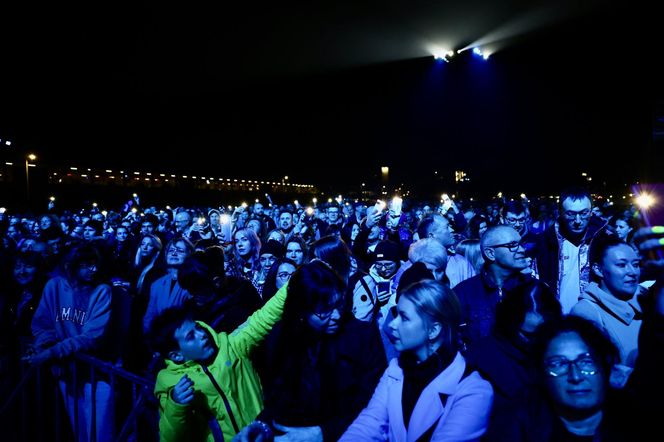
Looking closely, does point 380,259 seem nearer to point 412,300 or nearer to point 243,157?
point 412,300

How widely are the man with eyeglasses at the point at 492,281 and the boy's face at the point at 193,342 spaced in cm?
214

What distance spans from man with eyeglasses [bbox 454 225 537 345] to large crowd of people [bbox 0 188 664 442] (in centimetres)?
1

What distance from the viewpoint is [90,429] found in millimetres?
4219

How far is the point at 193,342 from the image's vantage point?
9.04 ft

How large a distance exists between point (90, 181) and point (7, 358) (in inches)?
1707

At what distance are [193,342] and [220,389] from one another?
35cm

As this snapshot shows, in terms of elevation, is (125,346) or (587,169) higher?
(587,169)

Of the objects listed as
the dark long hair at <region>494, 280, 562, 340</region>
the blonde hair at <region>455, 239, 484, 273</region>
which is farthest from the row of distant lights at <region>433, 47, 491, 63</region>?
the dark long hair at <region>494, 280, 562, 340</region>

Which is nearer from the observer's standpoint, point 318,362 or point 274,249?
point 318,362

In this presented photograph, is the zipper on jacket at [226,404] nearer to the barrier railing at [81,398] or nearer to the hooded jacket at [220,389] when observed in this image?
the hooded jacket at [220,389]

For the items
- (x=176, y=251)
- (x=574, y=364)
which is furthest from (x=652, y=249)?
(x=176, y=251)

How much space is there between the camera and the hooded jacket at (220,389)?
256 cm

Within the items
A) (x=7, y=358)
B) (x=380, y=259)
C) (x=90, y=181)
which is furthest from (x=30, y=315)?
(x=90, y=181)

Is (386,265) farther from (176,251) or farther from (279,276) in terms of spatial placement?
(176,251)
